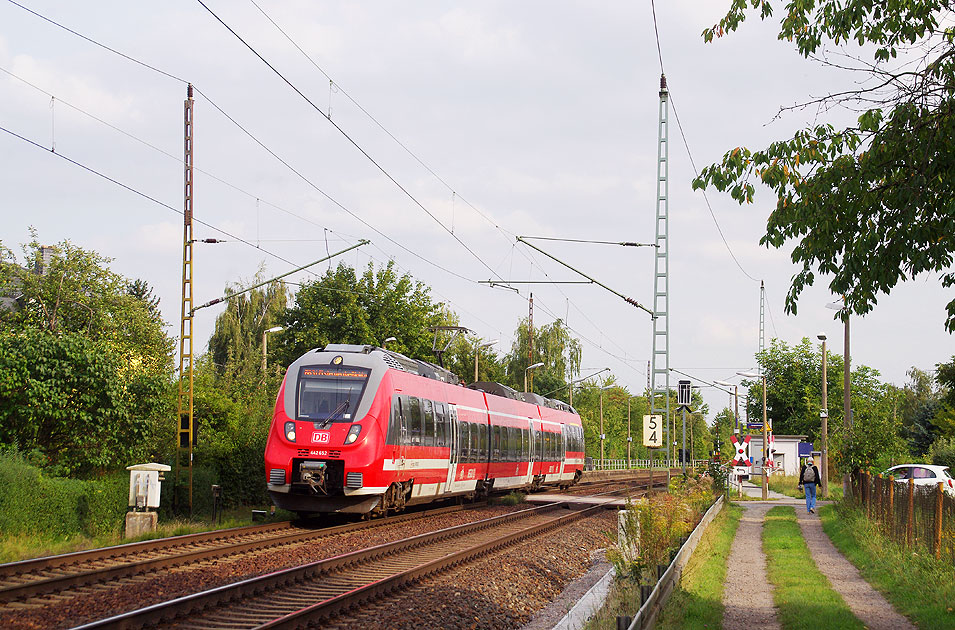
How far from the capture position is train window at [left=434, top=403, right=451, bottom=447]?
2302 cm

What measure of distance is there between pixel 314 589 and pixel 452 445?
1292cm

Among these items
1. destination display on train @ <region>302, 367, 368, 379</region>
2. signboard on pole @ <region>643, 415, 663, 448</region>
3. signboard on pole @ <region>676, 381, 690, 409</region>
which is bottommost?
signboard on pole @ <region>643, 415, 663, 448</region>

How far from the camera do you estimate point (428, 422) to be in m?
22.3

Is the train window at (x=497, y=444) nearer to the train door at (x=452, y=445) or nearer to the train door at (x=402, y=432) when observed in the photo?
the train door at (x=452, y=445)

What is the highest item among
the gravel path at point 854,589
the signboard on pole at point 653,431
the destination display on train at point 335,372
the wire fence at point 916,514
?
the destination display on train at point 335,372

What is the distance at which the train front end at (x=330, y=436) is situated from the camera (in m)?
18.4

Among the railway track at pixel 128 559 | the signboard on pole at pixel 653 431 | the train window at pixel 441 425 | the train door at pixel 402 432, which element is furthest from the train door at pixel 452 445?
the railway track at pixel 128 559

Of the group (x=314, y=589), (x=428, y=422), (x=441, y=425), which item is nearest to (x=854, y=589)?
(x=314, y=589)

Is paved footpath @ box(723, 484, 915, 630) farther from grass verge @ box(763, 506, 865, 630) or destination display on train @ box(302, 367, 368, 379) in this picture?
destination display on train @ box(302, 367, 368, 379)

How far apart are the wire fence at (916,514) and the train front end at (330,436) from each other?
9.64 m

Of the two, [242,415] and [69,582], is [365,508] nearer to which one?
[242,415]

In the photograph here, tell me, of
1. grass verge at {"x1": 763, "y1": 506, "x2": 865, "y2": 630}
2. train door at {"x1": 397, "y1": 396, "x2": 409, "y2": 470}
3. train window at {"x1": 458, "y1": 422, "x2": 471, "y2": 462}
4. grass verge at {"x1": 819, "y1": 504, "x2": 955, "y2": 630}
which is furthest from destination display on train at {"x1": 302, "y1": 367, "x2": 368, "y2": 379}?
grass verge at {"x1": 819, "y1": 504, "x2": 955, "y2": 630}

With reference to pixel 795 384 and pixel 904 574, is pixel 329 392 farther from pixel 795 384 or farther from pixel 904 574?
pixel 795 384

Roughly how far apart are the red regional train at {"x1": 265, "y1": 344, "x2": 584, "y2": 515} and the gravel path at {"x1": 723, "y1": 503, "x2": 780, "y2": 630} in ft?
23.1
